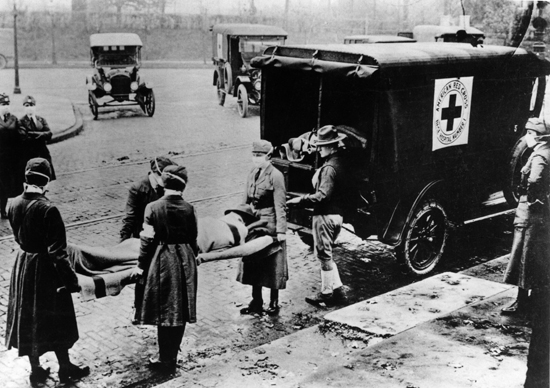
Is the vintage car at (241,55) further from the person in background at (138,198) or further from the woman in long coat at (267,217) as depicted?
the person in background at (138,198)

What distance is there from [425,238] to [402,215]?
20.9 inches

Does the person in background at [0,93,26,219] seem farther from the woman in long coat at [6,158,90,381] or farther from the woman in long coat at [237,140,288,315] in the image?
the woman in long coat at [6,158,90,381]

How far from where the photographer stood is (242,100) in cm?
1744

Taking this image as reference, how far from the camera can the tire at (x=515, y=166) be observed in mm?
7570

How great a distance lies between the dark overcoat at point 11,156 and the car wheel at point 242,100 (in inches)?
379

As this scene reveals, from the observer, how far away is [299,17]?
14.1m

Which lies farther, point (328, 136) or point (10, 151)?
point (10, 151)

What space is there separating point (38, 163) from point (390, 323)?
125 inches

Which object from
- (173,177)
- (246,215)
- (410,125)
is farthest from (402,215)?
(173,177)

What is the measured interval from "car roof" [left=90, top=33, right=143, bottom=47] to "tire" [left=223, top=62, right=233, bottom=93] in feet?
8.34

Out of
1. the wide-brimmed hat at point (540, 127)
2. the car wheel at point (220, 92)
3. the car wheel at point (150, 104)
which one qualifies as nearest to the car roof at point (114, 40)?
the car wheel at point (150, 104)

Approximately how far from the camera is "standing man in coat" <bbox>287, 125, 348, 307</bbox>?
6.07 metres

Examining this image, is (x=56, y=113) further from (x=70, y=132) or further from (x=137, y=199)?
(x=137, y=199)

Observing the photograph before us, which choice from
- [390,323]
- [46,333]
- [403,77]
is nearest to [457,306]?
[390,323]
